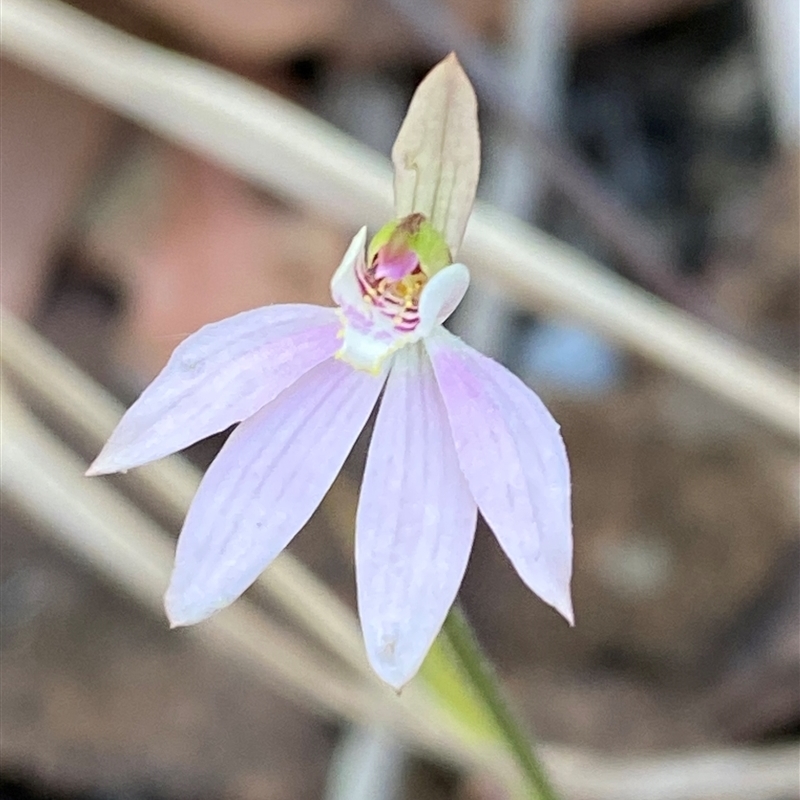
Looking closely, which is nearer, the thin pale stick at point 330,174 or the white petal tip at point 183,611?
the white petal tip at point 183,611

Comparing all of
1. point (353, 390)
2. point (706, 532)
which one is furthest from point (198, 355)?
point (706, 532)

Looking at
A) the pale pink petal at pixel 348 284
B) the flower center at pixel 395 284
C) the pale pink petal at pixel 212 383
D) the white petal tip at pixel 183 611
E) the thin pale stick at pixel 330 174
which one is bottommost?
the white petal tip at pixel 183 611

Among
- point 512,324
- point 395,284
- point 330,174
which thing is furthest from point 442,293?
point 512,324

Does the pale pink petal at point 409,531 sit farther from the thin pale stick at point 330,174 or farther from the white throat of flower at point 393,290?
the thin pale stick at point 330,174

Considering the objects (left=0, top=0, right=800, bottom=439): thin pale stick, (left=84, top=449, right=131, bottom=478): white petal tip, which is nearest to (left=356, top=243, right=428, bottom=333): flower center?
(left=84, top=449, right=131, bottom=478): white petal tip

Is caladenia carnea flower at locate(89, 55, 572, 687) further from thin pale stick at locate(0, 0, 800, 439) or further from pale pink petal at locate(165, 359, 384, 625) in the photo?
thin pale stick at locate(0, 0, 800, 439)

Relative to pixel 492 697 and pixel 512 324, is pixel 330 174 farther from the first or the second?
pixel 492 697

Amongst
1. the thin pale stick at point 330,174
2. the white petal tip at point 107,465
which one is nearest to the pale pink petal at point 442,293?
the white petal tip at point 107,465

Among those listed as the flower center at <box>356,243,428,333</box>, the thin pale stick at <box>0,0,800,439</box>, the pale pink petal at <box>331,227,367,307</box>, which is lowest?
the pale pink petal at <box>331,227,367,307</box>
